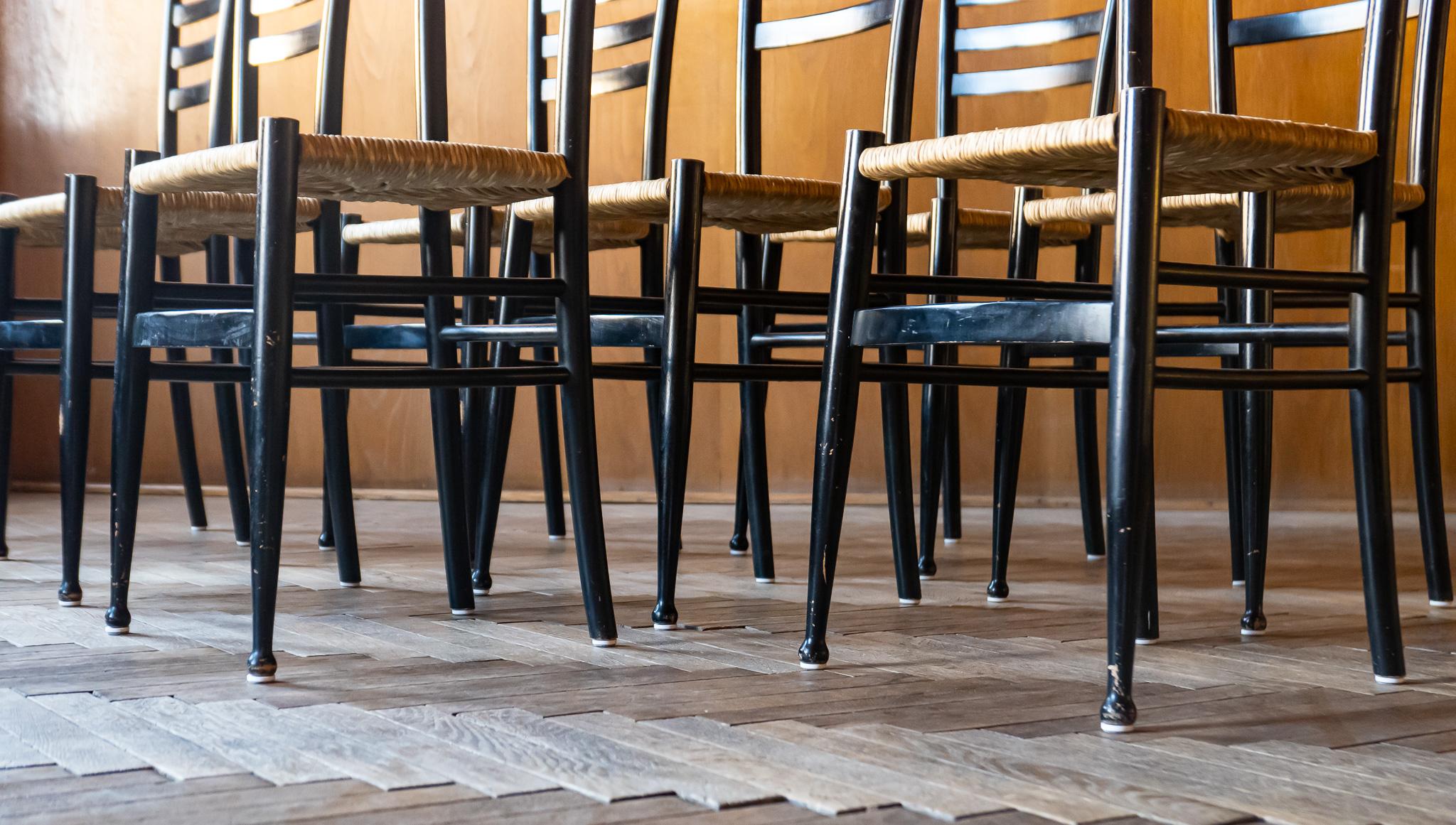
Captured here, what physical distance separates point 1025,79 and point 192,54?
1.32 m

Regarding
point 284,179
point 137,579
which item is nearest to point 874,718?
point 284,179

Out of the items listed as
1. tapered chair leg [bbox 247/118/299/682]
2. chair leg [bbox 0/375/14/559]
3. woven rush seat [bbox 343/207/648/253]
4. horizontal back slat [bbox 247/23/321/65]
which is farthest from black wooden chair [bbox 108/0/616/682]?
chair leg [bbox 0/375/14/559]

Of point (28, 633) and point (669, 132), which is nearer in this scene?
point (28, 633)

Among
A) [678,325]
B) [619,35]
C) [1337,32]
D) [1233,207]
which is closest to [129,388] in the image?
[678,325]

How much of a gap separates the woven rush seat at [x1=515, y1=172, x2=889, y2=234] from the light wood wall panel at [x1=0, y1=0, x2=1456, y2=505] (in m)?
1.41

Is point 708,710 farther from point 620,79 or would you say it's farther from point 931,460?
point 620,79

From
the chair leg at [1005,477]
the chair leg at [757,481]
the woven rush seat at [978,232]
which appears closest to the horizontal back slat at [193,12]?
the woven rush seat at [978,232]

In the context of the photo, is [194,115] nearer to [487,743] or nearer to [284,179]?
[284,179]

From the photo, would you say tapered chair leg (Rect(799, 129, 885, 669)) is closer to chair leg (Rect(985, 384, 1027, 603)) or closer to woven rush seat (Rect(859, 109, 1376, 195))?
woven rush seat (Rect(859, 109, 1376, 195))

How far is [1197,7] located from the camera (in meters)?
3.06

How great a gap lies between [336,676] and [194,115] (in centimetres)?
269

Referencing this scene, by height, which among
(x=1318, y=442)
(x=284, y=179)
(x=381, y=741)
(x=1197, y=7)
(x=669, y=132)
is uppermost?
(x=1197, y=7)

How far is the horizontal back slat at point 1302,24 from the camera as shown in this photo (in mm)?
1636

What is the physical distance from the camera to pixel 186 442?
2.56m
